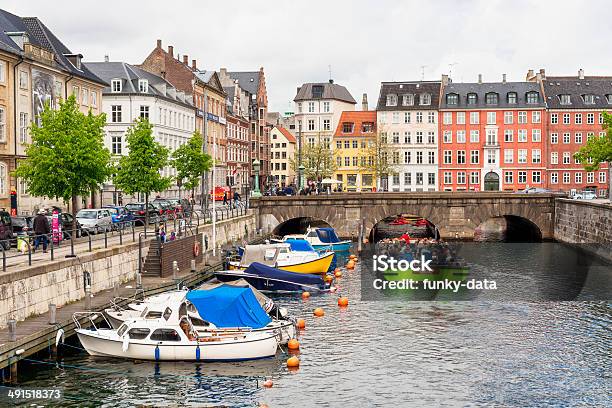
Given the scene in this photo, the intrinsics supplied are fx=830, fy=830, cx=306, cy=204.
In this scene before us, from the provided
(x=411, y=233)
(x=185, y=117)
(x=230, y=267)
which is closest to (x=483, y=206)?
(x=411, y=233)

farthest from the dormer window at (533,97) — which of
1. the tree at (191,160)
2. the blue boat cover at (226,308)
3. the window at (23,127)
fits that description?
the blue boat cover at (226,308)

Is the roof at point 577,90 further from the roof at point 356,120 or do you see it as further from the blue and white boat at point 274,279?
the blue and white boat at point 274,279

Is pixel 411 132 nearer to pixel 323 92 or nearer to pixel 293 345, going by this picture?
pixel 323 92

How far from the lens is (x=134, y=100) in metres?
95.0

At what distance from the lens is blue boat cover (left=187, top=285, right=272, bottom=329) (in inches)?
1412

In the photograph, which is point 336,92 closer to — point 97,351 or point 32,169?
point 32,169

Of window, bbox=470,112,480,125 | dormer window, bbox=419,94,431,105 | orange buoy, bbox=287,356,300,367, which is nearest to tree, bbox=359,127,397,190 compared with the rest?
dormer window, bbox=419,94,431,105

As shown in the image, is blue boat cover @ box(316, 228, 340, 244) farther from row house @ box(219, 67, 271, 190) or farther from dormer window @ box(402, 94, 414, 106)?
row house @ box(219, 67, 271, 190)

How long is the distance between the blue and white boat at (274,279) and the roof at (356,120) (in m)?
80.3

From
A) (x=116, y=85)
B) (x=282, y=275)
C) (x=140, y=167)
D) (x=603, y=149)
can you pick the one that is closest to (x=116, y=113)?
(x=116, y=85)

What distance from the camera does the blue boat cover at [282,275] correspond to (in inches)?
2062

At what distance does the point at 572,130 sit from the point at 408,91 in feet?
83.5

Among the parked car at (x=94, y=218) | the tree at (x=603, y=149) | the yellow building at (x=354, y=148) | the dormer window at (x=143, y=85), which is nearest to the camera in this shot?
the parked car at (x=94, y=218)

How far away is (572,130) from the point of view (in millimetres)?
125250
